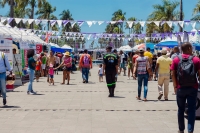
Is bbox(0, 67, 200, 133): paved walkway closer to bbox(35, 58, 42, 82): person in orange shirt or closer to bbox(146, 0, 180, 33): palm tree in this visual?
bbox(35, 58, 42, 82): person in orange shirt

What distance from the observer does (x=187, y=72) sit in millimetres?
6250

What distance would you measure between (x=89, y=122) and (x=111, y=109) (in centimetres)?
202

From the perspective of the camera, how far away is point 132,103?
36.6 feet

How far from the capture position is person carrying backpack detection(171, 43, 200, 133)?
626 centimetres

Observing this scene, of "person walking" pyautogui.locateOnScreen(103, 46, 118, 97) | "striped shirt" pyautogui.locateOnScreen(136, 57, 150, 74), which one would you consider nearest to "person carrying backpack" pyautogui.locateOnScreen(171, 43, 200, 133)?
"striped shirt" pyautogui.locateOnScreen(136, 57, 150, 74)

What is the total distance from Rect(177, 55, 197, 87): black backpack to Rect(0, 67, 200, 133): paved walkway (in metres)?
1.25

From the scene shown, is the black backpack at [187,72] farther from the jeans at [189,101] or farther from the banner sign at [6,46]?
the banner sign at [6,46]

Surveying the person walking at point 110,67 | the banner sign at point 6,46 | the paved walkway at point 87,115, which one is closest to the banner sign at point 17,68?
the banner sign at point 6,46

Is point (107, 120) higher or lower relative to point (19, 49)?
lower

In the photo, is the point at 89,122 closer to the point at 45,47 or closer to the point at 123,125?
the point at 123,125

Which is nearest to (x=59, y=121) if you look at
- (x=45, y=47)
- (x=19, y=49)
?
(x=19, y=49)

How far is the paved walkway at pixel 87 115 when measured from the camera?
730cm

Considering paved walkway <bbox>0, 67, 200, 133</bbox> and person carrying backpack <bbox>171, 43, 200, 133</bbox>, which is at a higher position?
person carrying backpack <bbox>171, 43, 200, 133</bbox>

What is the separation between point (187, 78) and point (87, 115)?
10.7 ft
